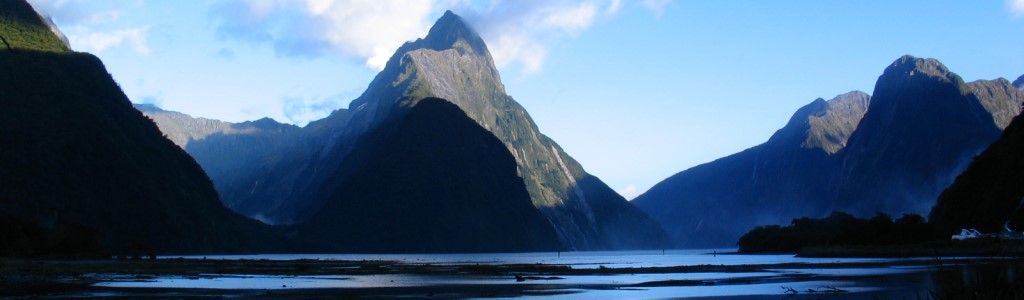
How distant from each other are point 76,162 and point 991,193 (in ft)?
462

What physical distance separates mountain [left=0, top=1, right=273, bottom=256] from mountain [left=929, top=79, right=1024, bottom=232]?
117125mm

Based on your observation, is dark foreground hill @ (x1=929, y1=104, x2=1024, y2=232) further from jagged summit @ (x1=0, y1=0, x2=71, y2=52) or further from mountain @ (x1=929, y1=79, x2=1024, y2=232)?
jagged summit @ (x1=0, y1=0, x2=71, y2=52)

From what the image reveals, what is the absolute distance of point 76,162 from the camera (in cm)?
16362

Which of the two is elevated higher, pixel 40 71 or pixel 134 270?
pixel 40 71

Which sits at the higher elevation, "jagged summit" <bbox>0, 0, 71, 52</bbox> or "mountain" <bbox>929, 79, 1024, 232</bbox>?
"jagged summit" <bbox>0, 0, 71, 52</bbox>

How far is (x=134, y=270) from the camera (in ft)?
271

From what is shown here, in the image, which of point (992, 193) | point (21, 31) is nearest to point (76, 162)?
point (21, 31)

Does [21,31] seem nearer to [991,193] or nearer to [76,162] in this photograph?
[76,162]

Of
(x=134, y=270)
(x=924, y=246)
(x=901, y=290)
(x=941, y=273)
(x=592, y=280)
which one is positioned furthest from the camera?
(x=924, y=246)

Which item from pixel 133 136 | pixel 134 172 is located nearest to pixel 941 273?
pixel 134 172

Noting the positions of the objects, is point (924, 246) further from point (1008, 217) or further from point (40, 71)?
point (40, 71)

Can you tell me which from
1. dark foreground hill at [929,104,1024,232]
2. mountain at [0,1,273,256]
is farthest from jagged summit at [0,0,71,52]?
dark foreground hill at [929,104,1024,232]

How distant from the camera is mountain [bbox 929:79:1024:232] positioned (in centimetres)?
12662

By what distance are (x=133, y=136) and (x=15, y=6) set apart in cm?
3706
